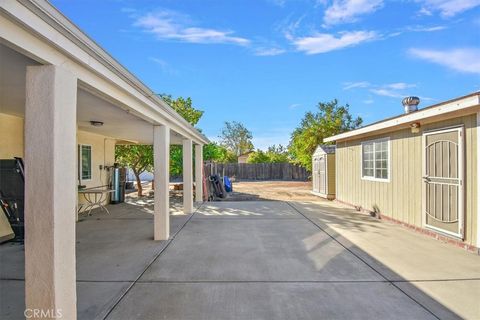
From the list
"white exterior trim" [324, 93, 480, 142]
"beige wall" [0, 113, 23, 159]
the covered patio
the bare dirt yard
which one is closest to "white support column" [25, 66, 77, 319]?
the covered patio

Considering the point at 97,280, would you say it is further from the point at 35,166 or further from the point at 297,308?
the point at 297,308

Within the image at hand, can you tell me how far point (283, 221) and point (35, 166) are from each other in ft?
19.2

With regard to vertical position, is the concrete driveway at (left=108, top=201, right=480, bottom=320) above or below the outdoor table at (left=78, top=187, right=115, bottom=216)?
below

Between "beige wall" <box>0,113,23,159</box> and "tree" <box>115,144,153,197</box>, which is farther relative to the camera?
"tree" <box>115,144,153,197</box>

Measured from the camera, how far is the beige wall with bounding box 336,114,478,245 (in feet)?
15.3

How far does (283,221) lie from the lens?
7.14 m

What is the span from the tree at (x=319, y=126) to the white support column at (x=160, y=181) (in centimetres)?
1530

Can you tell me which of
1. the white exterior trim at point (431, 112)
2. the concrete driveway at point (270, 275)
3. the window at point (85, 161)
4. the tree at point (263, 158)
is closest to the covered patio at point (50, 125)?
the concrete driveway at point (270, 275)

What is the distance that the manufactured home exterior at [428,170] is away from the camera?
15.3 ft

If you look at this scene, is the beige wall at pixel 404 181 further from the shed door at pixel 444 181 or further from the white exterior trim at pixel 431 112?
the white exterior trim at pixel 431 112

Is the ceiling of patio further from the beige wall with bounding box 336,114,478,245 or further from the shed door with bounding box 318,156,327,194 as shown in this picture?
the shed door with bounding box 318,156,327,194

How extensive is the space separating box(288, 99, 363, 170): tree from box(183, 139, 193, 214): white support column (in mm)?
12688

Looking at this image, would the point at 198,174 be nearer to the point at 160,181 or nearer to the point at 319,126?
the point at 160,181

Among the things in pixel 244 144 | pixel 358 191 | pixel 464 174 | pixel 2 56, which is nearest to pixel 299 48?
pixel 358 191
